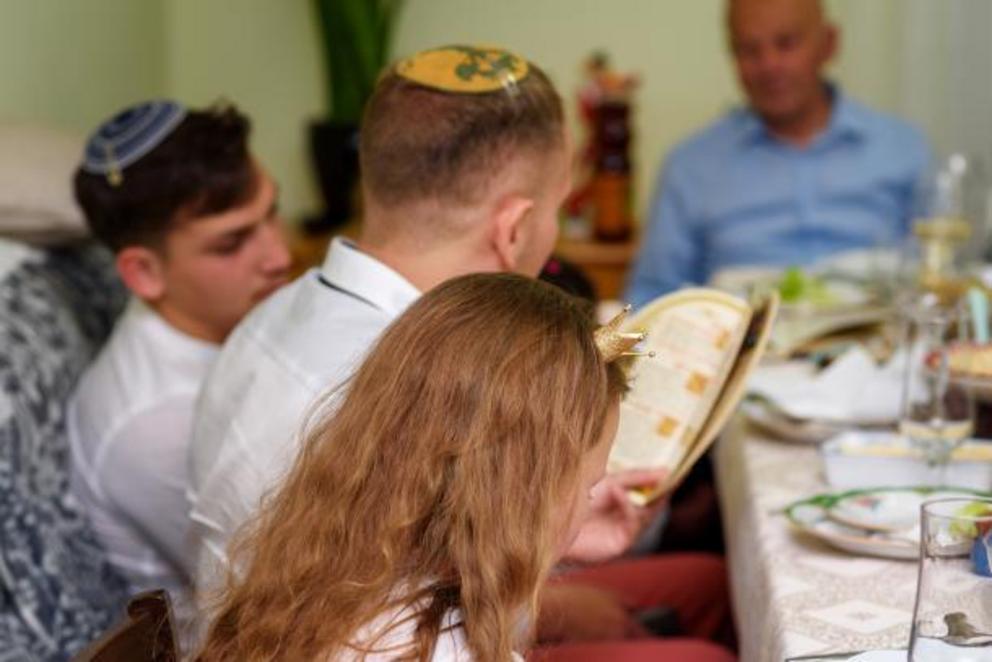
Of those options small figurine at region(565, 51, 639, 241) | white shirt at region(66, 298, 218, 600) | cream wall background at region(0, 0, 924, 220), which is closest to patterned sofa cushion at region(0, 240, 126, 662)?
white shirt at region(66, 298, 218, 600)

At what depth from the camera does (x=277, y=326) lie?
157 cm

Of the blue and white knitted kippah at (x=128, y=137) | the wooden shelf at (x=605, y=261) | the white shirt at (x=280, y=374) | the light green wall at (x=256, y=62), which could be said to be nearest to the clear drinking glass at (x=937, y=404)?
the white shirt at (x=280, y=374)

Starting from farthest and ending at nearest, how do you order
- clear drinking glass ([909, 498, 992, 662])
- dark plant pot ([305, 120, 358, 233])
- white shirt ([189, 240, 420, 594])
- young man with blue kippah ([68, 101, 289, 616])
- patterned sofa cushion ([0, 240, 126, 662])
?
1. dark plant pot ([305, 120, 358, 233])
2. young man with blue kippah ([68, 101, 289, 616])
3. patterned sofa cushion ([0, 240, 126, 662])
4. white shirt ([189, 240, 420, 594])
5. clear drinking glass ([909, 498, 992, 662])

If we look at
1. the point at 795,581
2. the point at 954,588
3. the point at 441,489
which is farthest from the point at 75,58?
the point at 954,588

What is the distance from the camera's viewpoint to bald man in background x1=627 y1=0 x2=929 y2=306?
3.13m

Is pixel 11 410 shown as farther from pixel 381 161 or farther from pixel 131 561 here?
pixel 381 161

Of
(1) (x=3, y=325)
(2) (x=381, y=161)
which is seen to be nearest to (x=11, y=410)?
(1) (x=3, y=325)

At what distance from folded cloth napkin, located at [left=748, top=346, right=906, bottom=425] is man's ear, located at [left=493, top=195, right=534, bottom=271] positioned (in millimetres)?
500

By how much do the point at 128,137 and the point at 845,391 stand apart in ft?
3.20

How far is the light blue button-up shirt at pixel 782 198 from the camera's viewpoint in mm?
3188

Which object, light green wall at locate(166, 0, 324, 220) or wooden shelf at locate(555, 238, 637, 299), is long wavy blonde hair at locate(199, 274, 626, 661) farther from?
light green wall at locate(166, 0, 324, 220)

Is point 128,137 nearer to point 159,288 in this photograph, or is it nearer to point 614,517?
point 159,288

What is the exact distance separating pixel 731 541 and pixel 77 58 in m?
1.88

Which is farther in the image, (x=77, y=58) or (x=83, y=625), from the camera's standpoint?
(x=77, y=58)
